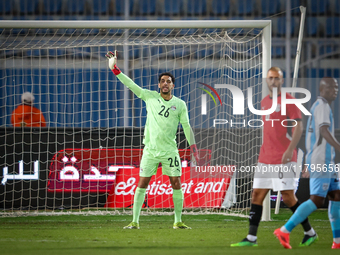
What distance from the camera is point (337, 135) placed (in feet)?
27.8

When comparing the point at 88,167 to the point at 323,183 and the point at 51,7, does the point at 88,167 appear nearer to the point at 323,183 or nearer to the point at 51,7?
the point at 323,183

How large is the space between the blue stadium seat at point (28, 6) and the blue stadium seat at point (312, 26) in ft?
24.1

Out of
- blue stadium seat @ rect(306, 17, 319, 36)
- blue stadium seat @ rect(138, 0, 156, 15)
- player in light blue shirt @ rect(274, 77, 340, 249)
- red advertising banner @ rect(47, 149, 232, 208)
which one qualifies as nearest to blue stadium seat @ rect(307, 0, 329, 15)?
blue stadium seat @ rect(306, 17, 319, 36)

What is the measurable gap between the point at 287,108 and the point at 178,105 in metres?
1.90

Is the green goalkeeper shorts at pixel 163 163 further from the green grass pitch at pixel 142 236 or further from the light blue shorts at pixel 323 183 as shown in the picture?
the light blue shorts at pixel 323 183

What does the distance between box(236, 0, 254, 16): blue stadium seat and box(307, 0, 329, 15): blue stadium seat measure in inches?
62.5

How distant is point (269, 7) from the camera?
1426cm

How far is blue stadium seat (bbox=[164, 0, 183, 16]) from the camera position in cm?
1429

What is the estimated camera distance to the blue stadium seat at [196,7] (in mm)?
14188

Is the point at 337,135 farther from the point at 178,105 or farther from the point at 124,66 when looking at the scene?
the point at 124,66

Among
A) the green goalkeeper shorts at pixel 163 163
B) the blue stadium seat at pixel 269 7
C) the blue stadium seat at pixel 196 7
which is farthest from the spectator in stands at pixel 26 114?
the blue stadium seat at pixel 269 7

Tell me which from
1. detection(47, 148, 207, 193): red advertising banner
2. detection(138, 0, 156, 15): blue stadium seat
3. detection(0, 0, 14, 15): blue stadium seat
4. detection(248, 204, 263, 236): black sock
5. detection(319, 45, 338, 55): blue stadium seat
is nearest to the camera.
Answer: detection(248, 204, 263, 236): black sock

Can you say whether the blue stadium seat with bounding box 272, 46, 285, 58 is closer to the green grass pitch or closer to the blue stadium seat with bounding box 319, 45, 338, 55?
the blue stadium seat with bounding box 319, 45, 338, 55

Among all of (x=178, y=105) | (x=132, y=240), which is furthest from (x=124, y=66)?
(x=132, y=240)
